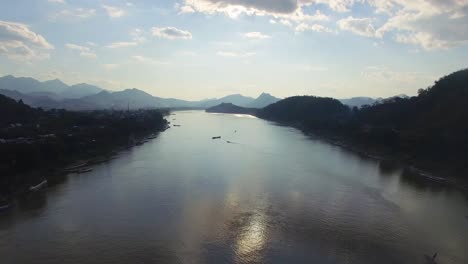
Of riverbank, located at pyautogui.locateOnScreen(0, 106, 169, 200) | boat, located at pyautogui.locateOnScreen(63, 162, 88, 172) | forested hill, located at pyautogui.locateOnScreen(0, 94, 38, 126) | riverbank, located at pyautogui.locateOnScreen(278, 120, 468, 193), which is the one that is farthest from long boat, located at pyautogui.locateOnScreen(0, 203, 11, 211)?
riverbank, located at pyautogui.locateOnScreen(278, 120, 468, 193)

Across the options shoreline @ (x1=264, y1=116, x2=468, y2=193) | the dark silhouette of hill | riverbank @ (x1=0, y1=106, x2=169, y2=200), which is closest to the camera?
riverbank @ (x1=0, y1=106, x2=169, y2=200)

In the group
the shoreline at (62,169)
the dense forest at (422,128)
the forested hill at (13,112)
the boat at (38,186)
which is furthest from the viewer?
the forested hill at (13,112)

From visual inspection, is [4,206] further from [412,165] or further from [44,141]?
→ [412,165]

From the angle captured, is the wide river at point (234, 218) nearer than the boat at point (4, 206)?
Yes

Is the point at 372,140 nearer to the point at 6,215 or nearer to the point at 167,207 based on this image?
the point at 167,207

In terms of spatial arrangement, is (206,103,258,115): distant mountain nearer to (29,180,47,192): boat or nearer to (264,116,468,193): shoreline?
(264,116,468,193): shoreline

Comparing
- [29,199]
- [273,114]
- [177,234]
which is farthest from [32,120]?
[273,114]

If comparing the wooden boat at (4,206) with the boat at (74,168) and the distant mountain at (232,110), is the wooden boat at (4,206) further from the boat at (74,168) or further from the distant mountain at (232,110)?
the distant mountain at (232,110)

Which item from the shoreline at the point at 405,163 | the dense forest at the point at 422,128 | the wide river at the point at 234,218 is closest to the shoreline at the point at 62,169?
the wide river at the point at 234,218
